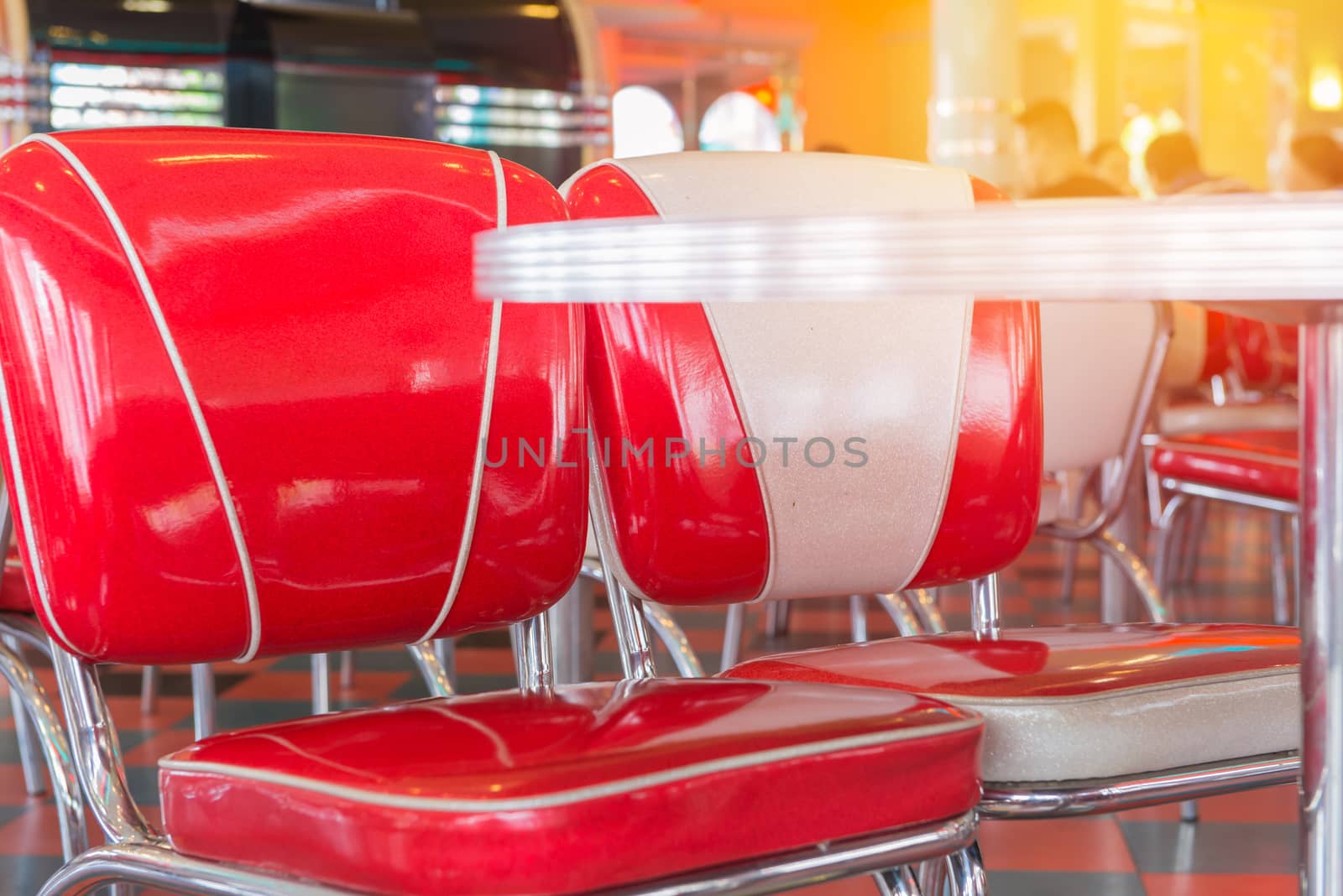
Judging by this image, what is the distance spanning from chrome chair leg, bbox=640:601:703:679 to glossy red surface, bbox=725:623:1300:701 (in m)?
0.10

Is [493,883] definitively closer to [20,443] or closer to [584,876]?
[584,876]

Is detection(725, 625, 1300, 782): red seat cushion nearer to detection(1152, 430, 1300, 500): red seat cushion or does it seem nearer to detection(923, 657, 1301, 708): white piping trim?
detection(923, 657, 1301, 708): white piping trim

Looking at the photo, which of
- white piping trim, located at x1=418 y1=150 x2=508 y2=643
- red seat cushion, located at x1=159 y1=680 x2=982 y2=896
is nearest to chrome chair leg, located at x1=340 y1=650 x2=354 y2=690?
white piping trim, located at x1=418 y1=150 x2=508 y2=643

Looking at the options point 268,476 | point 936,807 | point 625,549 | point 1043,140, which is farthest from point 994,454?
point 1043,140

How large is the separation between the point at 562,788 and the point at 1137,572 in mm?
1254

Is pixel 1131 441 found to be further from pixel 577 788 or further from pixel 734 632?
pixel 577 788

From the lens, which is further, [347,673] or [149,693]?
[347,673]

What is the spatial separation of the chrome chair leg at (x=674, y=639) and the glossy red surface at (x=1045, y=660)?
102mm

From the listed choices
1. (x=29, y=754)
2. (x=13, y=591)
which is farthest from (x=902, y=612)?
(x=29, y=754)

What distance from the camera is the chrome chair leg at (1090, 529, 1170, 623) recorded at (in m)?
1.67

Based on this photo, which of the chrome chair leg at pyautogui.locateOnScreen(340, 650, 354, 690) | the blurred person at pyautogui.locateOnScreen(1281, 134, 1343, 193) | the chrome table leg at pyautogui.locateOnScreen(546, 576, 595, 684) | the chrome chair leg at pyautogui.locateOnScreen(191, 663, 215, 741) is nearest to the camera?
the chrome chair leg at pyautogui.locateOnScreen(191, 663, 215, 741)

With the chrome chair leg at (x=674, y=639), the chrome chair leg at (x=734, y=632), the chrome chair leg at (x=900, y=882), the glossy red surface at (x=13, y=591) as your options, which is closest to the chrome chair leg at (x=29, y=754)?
the glossy red surface at (x=13, y=591)

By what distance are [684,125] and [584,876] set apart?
10492 millimetres

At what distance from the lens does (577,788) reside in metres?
0.70
